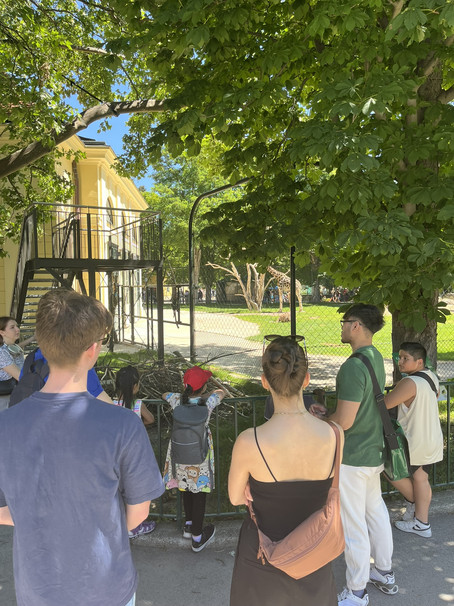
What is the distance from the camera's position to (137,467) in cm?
167

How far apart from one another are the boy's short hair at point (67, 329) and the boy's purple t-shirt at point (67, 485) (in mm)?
139

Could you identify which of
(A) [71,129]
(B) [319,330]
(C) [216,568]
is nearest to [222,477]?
(C) [216,568]

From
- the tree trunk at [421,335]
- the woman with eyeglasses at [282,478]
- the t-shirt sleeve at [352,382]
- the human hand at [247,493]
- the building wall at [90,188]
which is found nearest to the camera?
the woman with eyeglasses at [282,478]

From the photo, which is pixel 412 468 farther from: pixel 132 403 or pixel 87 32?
pixel 87 32

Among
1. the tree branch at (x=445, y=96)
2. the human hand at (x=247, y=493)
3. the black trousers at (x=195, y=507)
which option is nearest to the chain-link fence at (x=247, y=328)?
the tree branch at (x=445, y=96)

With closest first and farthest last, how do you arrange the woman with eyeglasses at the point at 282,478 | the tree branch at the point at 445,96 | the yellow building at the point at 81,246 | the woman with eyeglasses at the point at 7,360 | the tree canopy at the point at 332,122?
the woman with eyeglasses at the point at 282,478, the tree canopy at the point at 332,122, the woman with eyeglasses at the point at 7,360, the tree branch at the point at 445,96, the yellow building at the point at 81,246

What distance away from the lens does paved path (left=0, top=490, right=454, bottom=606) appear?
3162mm

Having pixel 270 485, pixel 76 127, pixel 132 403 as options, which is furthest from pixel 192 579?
pixel 76 127

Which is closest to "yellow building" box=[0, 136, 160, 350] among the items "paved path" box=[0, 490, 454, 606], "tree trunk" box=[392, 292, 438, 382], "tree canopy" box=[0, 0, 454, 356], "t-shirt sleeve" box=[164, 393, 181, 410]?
"tree canopy" box=[0, 0, 454, 356]

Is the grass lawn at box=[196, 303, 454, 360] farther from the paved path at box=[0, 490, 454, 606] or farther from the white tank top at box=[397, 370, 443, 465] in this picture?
the paved path at box=[0, 490, 454, 606]

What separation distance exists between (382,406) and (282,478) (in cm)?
140

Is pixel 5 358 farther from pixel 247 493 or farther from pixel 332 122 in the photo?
pixel 332 122

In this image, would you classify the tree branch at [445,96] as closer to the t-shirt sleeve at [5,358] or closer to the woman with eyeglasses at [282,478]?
the woman with eyeglasses at [282,478]

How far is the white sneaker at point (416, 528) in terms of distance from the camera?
3904mm
